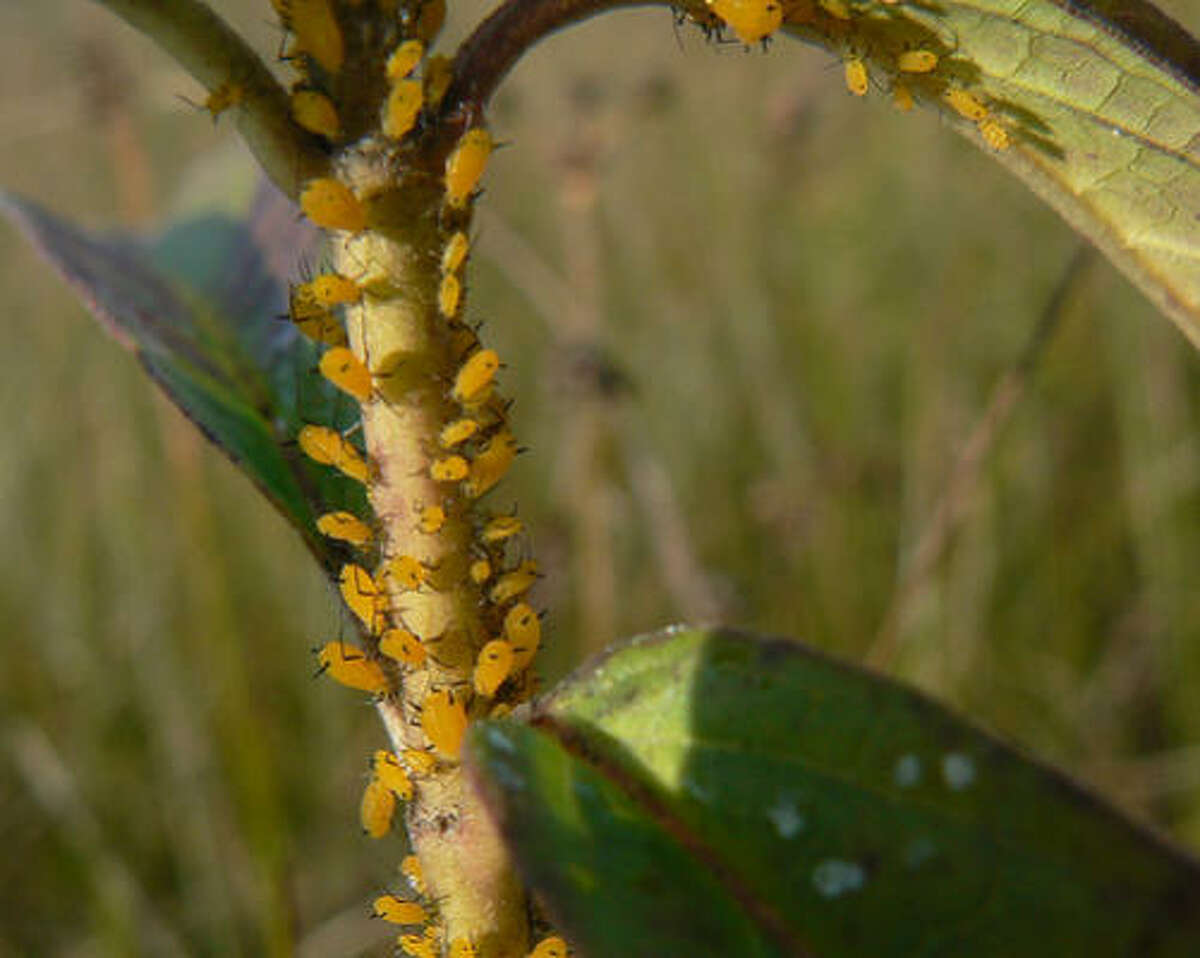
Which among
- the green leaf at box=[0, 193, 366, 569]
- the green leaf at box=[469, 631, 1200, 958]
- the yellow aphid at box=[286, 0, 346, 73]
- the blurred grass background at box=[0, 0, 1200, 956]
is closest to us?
the green leaf at box=[469, 631, 1200, 958]

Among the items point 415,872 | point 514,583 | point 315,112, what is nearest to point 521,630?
point 514,583

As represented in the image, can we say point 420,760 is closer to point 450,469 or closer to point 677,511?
point 450,469

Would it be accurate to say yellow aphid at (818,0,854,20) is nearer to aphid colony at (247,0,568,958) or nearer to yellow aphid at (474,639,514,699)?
aphid colony at (247,0,568,958)

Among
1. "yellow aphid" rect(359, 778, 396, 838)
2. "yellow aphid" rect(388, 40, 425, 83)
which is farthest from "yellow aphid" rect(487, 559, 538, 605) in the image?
"yellow aphid" rect(388, 40, 425, 83)

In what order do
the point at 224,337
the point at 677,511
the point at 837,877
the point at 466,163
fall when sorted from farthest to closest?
the point at 677,511 → the point at 224,337 → the point at 466,163 → the point at 837,877

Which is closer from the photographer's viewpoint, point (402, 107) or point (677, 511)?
point (402, 107)
